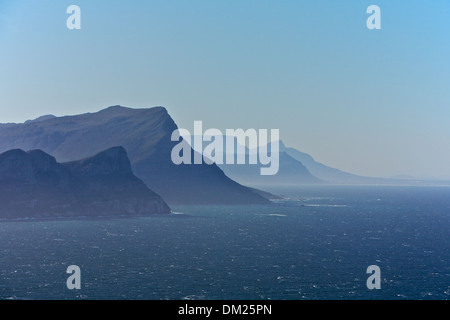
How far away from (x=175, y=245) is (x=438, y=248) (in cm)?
6757

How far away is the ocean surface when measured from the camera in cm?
8788

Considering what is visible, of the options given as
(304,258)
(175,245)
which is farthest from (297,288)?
(175,245)

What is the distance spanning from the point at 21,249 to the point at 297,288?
238 feet

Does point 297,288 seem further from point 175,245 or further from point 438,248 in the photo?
point 438,248

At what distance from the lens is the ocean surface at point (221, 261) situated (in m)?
87.9

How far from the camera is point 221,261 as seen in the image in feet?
386
